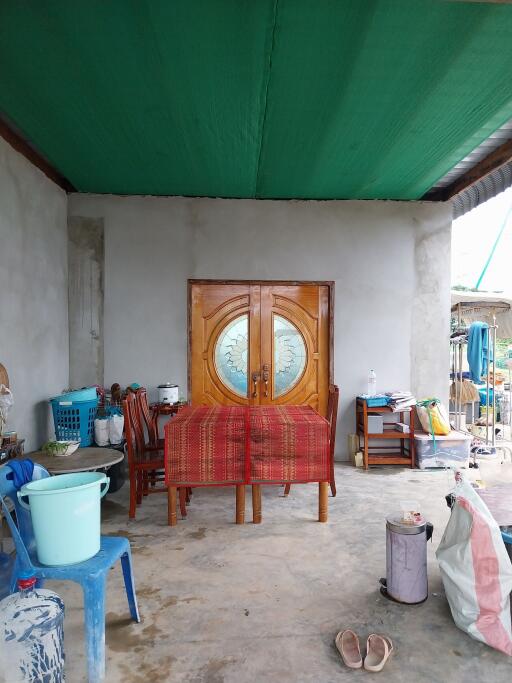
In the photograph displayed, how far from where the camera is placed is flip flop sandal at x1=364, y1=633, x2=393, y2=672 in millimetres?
2127

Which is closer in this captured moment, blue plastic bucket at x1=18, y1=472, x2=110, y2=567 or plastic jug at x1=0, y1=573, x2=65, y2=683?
plastic jug at x1=0, y1=573, x2=65, y2=683

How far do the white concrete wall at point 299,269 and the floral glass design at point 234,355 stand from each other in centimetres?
46

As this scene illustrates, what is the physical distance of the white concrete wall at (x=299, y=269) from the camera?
5746 mm

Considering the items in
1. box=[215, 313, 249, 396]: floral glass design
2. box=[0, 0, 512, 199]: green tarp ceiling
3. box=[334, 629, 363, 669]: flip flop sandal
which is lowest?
box=[334, 629, 363, 669]: flip flop sandal

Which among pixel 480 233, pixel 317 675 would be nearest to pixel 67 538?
pixel 317 675

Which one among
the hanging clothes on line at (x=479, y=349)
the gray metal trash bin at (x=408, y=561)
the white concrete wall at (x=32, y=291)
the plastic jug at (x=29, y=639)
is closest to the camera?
the plastic jug at (x=29, y=639)

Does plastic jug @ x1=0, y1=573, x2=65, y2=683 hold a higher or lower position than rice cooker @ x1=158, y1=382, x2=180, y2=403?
lower

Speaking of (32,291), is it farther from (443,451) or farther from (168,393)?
(443,451)

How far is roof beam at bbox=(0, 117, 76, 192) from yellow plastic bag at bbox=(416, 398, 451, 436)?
4997 millimetres

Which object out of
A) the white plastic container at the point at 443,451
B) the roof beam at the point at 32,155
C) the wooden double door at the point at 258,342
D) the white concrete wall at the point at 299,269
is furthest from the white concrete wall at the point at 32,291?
the white plastic container at the point at 443,451

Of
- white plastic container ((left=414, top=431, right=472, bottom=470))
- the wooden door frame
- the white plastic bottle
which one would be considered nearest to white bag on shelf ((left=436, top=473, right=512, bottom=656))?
white plastic container ((left=414, top=431, right=472, bottom=470))

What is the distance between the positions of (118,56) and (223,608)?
11.2 ft

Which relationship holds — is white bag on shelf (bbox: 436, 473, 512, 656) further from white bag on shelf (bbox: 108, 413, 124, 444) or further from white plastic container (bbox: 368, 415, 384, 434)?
white bag on shelf (bbox: 108, 413, 124, 444)

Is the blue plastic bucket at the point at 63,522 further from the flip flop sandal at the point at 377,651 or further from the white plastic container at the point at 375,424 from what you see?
the white plastic container at the point at 375,424
